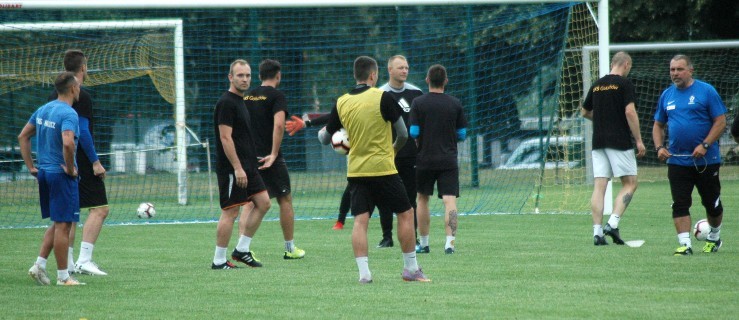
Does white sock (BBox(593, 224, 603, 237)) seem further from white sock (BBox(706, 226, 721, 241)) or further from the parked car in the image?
the parked car

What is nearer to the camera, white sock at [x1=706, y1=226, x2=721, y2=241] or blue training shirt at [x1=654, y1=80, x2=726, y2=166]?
blue training shirt at [x1=654, y1=80, x2=726, y2=166]

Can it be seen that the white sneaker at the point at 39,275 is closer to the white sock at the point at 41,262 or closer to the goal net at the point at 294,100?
the white sock at the point at 41,262

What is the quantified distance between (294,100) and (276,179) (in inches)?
366

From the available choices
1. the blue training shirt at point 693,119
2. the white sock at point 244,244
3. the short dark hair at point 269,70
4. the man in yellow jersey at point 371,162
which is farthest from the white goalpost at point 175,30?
the blue training shirt at point 693,119

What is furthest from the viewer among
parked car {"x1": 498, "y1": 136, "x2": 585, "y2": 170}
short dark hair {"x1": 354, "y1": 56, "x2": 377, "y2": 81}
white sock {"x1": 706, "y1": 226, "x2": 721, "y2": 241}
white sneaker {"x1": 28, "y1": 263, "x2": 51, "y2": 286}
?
parked car {"x1": 498, "y1": 136, "x2": 585, "y2": 170}

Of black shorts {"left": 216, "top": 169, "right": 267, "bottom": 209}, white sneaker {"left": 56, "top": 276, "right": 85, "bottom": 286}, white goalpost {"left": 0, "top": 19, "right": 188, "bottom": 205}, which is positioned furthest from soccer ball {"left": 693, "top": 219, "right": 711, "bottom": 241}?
white goalpost {"left": 0, "top": 19, "right": 188, "bottom": 205}

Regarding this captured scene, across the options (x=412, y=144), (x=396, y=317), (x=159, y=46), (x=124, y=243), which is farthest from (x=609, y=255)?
(x=159, y=46)

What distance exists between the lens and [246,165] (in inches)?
392

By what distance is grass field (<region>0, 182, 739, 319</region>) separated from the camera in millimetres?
6922

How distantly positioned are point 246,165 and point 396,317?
371 centimetres

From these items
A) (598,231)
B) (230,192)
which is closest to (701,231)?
(598,231)

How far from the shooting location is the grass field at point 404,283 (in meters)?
6.92

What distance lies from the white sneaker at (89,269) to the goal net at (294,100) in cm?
701

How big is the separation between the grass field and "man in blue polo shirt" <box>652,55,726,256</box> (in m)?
0.35
